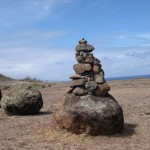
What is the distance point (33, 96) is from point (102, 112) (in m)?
6.81

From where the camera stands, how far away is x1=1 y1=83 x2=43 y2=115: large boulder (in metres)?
19.1

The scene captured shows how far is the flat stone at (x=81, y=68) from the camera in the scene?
14.3 meters

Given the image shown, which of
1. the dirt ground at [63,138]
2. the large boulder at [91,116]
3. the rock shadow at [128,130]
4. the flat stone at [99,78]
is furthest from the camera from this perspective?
the flat stone at [99,78]

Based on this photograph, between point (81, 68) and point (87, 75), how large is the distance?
32 centimetres

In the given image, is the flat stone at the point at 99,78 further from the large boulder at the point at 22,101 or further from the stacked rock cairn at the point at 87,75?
the large boulder at the point at 22,101

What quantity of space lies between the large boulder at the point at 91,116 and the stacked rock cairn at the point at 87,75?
9.6 inches

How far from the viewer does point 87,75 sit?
14.3 metres

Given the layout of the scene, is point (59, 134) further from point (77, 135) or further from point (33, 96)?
point (33, 96)

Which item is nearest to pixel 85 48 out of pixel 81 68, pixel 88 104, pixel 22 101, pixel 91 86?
pixel 81 68

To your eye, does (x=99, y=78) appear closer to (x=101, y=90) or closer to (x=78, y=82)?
(x=101, y=90)

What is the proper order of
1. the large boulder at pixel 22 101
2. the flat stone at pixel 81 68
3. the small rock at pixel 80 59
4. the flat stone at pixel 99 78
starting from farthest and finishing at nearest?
the large boulder at pixel 22 101 < the small rock at pixel 80 59 < the flat stone at pixel 81 68 < the flat stone at pixel 99 78

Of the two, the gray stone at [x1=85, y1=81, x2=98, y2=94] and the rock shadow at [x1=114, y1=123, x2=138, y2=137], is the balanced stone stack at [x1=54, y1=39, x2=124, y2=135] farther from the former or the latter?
the rock shadow at [x1=114, y1=123, x2=138, y2=137]

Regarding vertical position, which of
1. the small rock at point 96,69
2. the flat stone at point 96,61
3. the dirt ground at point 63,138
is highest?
the flat stone at point 96,61

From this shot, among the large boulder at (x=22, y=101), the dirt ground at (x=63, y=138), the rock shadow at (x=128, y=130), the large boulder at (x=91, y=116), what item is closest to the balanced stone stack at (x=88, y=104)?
the large boulder at (x=91, y=116)
